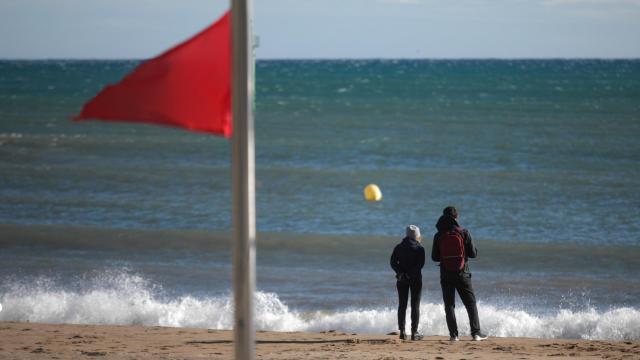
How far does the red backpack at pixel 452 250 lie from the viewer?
37.7 feet

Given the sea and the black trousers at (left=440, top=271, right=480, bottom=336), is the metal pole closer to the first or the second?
the black trousers at (left=440, top=271, right=480, bottom=336)

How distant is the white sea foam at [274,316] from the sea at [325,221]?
3 cm

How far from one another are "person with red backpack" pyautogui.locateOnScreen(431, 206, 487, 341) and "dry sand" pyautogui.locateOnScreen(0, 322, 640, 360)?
42cm

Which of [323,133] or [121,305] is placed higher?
[323,133]

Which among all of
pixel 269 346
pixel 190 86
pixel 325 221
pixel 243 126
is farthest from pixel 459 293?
pixel 325 221

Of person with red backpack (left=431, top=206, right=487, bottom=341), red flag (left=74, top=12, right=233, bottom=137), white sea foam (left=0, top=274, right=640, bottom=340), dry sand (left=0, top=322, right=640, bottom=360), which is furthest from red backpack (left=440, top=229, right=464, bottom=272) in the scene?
red flag (left=74, top=12, right=233, bottom=137)

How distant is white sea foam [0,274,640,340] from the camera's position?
14078 millimetres

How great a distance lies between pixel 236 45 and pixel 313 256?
44.7 feet

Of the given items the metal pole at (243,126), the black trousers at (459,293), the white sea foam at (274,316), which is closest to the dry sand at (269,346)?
the black trousers at (459,293)

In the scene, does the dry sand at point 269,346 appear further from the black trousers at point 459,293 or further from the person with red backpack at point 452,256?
the person with red backpack at point 452,256

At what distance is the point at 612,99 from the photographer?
67.6 metres

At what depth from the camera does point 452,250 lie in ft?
37.9

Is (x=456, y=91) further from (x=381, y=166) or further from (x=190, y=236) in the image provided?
(x=190, y=236)

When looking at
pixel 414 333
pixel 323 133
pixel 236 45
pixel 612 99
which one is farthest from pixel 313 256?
pixel 612 99
